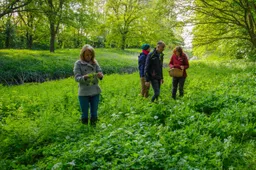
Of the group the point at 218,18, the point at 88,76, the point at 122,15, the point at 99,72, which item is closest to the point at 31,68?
the point at 99,72

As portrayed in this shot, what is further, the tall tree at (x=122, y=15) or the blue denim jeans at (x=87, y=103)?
the tall tree at (x=122, y=15)

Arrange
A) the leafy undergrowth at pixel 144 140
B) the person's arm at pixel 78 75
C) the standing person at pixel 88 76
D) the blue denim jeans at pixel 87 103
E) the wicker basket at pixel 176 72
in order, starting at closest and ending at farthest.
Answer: the leafy undergrowth at pixel 144 140 < the person's arm at pixel 78 75 < the standing person at pixel 88 76 < the blue denim jeans at pixel 87 103 < the wicker basket at pixel 176 72

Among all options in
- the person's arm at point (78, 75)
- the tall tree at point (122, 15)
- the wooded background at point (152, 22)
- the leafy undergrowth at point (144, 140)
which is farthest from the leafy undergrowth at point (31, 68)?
the tall tree at point (122, 15)

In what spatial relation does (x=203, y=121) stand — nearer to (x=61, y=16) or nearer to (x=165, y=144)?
(x=165, y=144)

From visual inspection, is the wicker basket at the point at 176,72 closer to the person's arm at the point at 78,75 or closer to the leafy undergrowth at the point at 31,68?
the person's arm at the point at 78,75

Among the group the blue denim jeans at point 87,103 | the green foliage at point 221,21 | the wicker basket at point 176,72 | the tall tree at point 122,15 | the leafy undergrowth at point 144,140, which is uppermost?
the tall tree at point 122,15

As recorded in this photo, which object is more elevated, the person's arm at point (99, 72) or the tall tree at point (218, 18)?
the tall tree at point (218, 18)

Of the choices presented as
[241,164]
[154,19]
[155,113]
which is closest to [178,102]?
[155,113]

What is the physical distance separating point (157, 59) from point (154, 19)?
9846 millimetres

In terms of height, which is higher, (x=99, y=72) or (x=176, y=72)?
(x=99, y=72)

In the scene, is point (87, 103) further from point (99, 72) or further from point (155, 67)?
point (155, 67)

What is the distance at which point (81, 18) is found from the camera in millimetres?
23484

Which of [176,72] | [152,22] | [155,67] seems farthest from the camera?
[152,22]

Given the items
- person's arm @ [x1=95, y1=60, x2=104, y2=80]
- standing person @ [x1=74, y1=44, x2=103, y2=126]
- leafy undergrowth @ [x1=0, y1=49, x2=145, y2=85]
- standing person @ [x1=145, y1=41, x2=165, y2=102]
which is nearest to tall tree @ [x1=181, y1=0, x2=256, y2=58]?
standing person @ [x1=145, y1=41, x2=165, y2=102]
